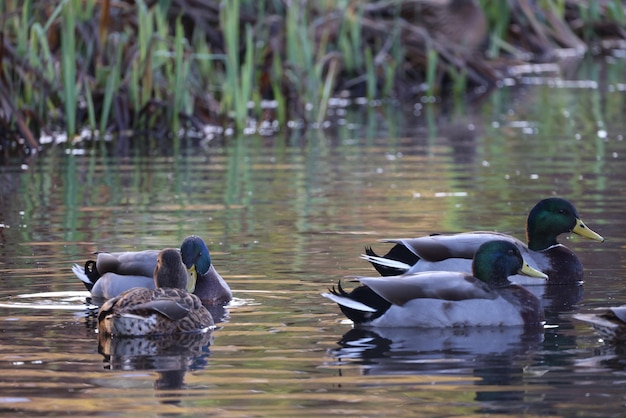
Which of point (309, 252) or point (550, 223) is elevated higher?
point (550, 223)

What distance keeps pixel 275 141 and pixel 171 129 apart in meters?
1.18

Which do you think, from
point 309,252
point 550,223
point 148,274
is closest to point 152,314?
point 148,274

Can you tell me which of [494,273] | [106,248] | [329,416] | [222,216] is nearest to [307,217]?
[222,216]

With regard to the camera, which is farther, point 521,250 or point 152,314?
point 521,250

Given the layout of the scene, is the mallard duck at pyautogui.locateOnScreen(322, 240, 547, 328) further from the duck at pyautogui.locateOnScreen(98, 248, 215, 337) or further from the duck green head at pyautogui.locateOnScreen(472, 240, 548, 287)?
the duck at pyautogui.locateOnScreen(98, 248, 215, 337)

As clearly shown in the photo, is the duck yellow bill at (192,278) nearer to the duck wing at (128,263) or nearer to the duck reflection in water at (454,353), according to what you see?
the duck wing at (128,263)

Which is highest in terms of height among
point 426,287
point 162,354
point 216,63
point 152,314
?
point 216,63

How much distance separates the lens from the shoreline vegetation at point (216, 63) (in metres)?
16.3

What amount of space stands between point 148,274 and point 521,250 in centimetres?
229

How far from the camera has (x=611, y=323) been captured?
7.42 meters

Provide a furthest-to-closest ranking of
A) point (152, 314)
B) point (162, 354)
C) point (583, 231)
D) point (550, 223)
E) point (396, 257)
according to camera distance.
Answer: point (583, 231)
point (550, 223)
point (396, 257)
point (152, 314)
point (162, 354)

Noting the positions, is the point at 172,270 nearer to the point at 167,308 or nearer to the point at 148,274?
the point at 148,274

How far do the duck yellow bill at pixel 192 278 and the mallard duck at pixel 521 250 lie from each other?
1034 mm

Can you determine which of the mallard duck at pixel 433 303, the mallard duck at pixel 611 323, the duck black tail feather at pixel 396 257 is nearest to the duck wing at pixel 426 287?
the mallard duck at pixel 433 303
